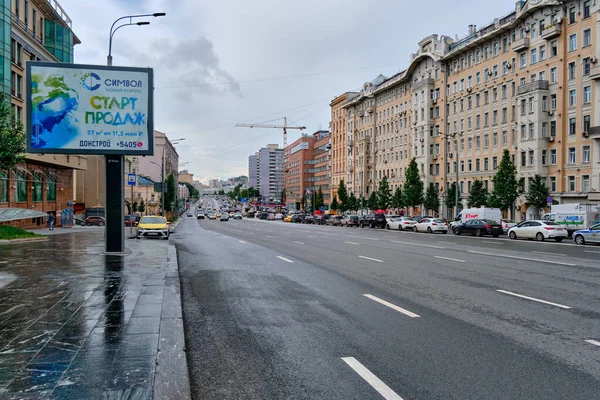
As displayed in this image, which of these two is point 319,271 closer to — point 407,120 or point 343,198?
point 407,120

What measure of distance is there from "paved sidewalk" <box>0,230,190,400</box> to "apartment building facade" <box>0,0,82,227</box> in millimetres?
26212

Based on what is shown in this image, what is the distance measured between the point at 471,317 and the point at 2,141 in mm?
25416

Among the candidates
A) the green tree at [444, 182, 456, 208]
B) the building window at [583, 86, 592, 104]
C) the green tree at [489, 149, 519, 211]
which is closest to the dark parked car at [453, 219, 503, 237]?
the green tree at [489, 149, 519, 211]

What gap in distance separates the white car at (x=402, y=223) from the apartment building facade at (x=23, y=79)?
32.9 m

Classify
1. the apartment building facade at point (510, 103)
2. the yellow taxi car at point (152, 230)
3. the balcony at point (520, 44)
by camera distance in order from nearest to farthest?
the yellow taxi car at point (152, 230)
the apartment building facade at point (510, 103)
the balcony at point (520, 44)

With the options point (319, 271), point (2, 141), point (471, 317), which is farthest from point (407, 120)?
point (471, 317)

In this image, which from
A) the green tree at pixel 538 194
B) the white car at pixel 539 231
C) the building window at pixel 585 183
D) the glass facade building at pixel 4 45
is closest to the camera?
the white car at pixel 539 231

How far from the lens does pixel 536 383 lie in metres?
5.39

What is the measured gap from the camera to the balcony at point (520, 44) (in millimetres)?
52688

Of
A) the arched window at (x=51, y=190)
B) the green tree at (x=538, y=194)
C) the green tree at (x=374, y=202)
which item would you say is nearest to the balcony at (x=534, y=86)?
the green tree at (x=538, y=194)

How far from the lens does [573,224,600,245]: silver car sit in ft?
94.8

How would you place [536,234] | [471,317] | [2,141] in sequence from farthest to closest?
1. [536,234]
2. [2,141]
3. [471,317]

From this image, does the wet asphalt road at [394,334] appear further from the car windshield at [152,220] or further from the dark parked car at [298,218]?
the dark parked car at [298,218]

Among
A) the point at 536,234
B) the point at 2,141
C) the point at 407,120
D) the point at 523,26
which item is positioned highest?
the point at 523,26
